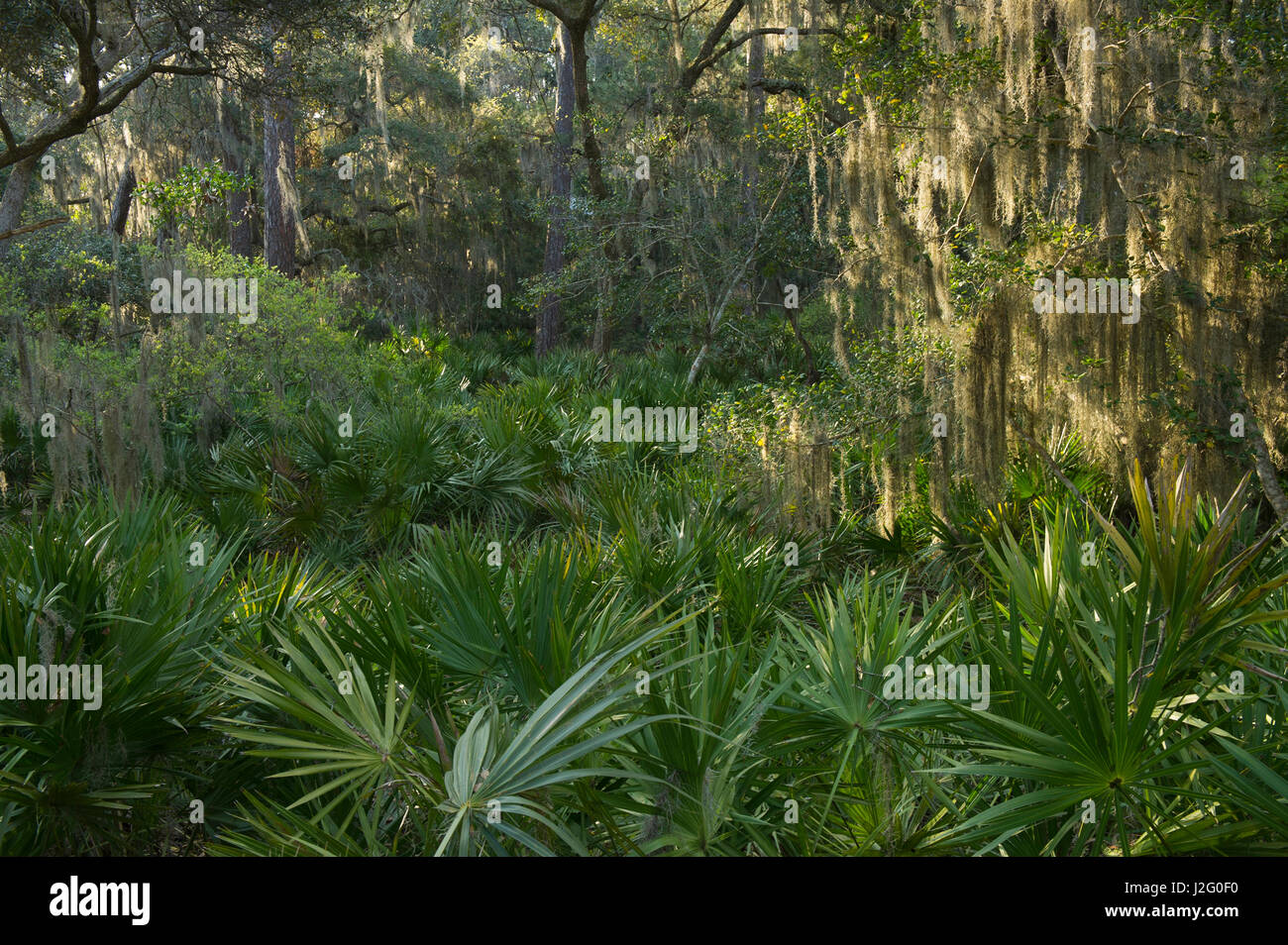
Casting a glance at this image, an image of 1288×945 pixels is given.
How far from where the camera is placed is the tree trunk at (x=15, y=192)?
10.4 m

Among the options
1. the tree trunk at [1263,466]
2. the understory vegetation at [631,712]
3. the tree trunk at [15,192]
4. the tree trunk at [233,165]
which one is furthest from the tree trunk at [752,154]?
the understory vegetation at [631,712]

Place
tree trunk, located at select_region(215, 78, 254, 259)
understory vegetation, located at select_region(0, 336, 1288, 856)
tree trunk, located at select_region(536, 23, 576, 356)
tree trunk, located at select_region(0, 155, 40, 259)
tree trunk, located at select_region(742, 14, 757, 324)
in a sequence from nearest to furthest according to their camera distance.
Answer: understory vegetation, located at select_region(0, 336, 1288, 856)
tree trunk, located at select_region(0, 155, 40, 259)
tree trunk, located at select_region(742, 14, 757, 324)
tree trunk, located at select_region(215, 78, 254, 259)
tree trunk, located at select_region(536, 23, 576, 356)

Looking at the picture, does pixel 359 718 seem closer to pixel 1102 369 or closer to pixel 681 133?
pixel 1102 369

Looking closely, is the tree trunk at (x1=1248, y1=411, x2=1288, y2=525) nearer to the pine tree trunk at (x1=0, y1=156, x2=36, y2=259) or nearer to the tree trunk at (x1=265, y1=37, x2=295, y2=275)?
the pine tree trunk at (x1=0, y1=156, x2=36, y2=259)

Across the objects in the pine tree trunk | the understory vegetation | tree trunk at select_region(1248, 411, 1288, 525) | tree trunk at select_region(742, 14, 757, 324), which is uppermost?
tree trunk at select_region(742, 14, 757, 324)

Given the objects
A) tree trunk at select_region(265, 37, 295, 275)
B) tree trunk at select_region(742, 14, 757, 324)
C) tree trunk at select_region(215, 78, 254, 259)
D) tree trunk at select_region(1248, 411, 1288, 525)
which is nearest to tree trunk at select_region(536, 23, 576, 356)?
tree trunk at select_region(742, 14, 757, 324)

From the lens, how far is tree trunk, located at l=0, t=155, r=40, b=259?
34.1 ft

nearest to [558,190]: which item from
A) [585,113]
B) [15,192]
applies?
[585,113]

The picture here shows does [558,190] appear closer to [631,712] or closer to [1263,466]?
[1263,466]

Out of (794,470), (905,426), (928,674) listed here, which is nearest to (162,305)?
(794,470)

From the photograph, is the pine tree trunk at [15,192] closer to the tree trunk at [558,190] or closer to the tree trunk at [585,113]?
the tree trunk at [585,113]

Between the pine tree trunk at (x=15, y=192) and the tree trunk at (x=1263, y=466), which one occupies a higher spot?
the pine tree trunk at (x=15, y=192)

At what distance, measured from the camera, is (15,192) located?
35.0ft

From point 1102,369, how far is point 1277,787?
17.0ft
